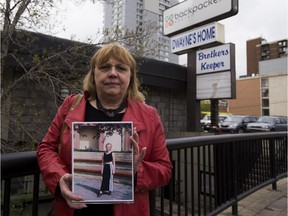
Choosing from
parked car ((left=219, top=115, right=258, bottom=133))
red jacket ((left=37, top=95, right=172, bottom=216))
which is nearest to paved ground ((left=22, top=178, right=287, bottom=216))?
red jacket ((left=37, top=95, right=172, bottom=216))

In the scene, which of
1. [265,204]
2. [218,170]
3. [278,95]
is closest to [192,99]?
[265,204]

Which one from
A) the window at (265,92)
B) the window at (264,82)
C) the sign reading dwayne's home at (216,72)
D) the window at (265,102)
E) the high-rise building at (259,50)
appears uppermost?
the high-rise building at (259,50)

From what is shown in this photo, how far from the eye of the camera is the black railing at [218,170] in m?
3.02

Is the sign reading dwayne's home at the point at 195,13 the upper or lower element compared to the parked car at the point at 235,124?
upper

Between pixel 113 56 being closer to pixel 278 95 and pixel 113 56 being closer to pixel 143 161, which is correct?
pixel 143 161

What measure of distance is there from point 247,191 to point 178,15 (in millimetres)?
9301

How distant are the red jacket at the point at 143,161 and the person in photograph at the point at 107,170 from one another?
0.16 meters

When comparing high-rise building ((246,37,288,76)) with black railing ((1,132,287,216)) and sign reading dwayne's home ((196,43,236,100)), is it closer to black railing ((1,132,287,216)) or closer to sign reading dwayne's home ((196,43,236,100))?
sign reading dwayne's home ((196,43,236,100))

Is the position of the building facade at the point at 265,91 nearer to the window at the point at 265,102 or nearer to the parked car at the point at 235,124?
the window at the point at 265,102

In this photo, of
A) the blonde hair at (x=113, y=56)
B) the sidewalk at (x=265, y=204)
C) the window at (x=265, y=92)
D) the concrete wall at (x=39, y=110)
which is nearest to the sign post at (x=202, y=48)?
the concrete wall at (x=39, y=110)

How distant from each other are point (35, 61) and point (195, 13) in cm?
772

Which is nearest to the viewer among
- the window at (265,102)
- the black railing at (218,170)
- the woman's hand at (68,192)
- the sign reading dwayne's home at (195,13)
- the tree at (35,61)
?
the woman's hand at (68,192)

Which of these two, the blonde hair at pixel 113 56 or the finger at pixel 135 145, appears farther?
the blonde hair at pixel 113 56

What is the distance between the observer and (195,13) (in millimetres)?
11609
